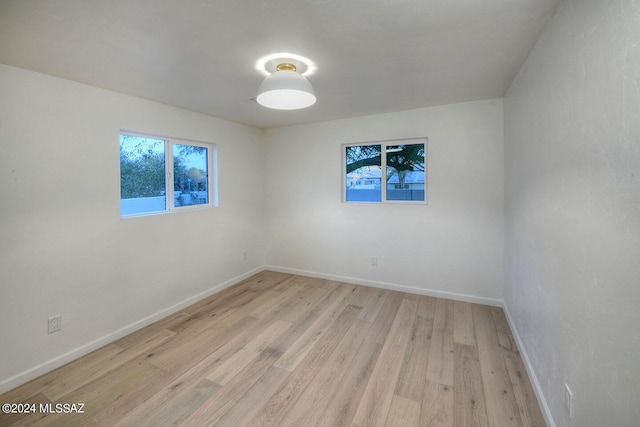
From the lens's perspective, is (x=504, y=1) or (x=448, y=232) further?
(x=448, y=232)

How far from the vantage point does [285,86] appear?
74.4 inches

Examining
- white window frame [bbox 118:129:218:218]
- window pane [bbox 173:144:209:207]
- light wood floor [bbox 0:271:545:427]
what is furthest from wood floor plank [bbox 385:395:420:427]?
window pane [bbox 173:144:209:207]

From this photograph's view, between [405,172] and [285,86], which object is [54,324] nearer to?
[285,86]

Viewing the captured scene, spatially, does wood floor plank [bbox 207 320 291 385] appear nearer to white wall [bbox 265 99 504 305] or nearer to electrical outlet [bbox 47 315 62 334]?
electrical outlet [bbox 47 315 62 334]

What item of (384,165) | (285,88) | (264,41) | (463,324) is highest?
(264,41)

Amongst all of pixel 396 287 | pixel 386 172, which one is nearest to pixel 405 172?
pixel 386 172

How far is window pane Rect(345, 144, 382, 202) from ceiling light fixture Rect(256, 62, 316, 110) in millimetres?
1832

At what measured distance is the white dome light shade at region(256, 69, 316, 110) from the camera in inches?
74.7

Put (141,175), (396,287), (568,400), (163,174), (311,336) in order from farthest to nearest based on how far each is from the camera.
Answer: (396,287), (163,174), (141,175), (311,336), (568,400)

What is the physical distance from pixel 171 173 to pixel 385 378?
305 centimetres

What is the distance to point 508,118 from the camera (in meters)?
2.68

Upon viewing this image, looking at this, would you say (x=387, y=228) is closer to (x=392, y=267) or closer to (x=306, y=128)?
(x=392, y=267)

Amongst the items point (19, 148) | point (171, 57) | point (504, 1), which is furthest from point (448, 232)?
point (19, 148)

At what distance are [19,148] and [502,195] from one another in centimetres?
440
